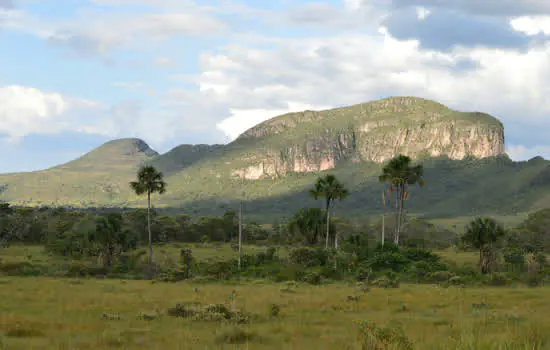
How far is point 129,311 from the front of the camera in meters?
24.9

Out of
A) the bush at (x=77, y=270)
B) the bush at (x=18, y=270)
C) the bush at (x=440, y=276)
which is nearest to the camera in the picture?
the bush at (x=18, y=270)

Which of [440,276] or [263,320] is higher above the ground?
[263,320]

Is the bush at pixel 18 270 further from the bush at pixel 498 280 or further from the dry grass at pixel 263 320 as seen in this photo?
the bush at pixel 498 280

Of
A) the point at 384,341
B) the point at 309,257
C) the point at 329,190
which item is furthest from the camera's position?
the point at 329,190

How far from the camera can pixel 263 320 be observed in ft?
72.2

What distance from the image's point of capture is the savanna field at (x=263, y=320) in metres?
12.3

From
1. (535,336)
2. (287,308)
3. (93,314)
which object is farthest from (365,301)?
(535,336)

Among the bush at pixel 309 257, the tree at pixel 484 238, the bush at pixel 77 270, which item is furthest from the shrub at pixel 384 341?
the bush at pixel 309 257

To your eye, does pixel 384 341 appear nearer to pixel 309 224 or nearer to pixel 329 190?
pixel 329 190

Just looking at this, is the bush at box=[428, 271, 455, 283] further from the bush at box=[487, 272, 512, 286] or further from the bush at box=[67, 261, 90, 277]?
the bush at box=[67, 261, 90, 277]

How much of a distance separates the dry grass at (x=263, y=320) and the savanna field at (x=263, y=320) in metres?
0.04

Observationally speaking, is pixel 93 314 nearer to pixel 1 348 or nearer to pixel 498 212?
pixel 1 348

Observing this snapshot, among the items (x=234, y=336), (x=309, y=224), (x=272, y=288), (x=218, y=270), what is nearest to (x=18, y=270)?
(x=218, y=270)

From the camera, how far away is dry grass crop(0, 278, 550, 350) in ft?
48.1
